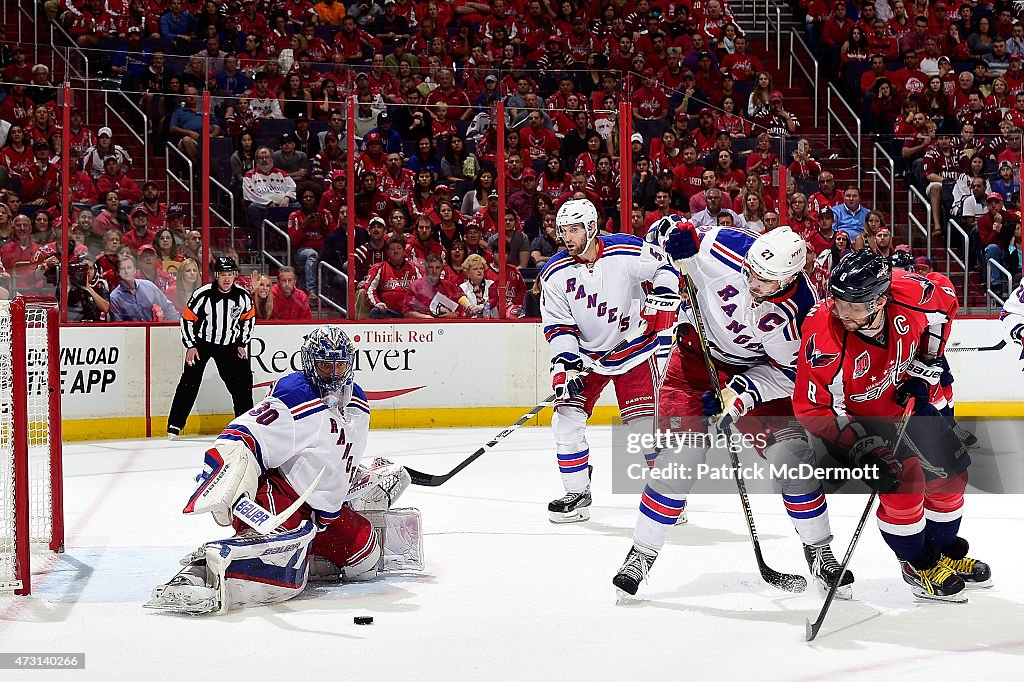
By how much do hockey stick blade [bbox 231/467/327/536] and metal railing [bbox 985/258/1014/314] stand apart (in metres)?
6.67

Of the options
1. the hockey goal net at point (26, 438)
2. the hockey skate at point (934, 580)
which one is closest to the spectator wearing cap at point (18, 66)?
the hockey goal net at point (26, 438)

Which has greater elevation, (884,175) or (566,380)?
(884,175)

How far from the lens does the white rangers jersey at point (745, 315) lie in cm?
439

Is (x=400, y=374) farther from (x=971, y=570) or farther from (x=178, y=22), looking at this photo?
(x=971, y=570)

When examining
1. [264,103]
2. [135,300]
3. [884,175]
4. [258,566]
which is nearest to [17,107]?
[135,300]

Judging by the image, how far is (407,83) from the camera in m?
9.26

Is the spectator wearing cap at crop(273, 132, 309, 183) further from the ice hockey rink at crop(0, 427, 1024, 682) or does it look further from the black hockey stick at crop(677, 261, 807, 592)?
the black hockey stick at crop(677, 261, 807, 592)

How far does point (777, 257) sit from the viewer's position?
13.6 ft

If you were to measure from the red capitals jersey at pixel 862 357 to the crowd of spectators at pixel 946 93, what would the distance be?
18.7ft

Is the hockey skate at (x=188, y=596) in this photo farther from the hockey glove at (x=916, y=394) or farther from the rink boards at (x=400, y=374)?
the rink boards at (x=400, y=374)

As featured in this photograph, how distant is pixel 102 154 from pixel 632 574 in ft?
18.0

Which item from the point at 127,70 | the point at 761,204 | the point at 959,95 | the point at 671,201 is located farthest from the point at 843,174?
the point at 127,70

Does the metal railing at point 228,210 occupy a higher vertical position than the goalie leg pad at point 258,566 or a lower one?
higher

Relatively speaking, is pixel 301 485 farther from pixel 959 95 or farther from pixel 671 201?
pixel 959 95
